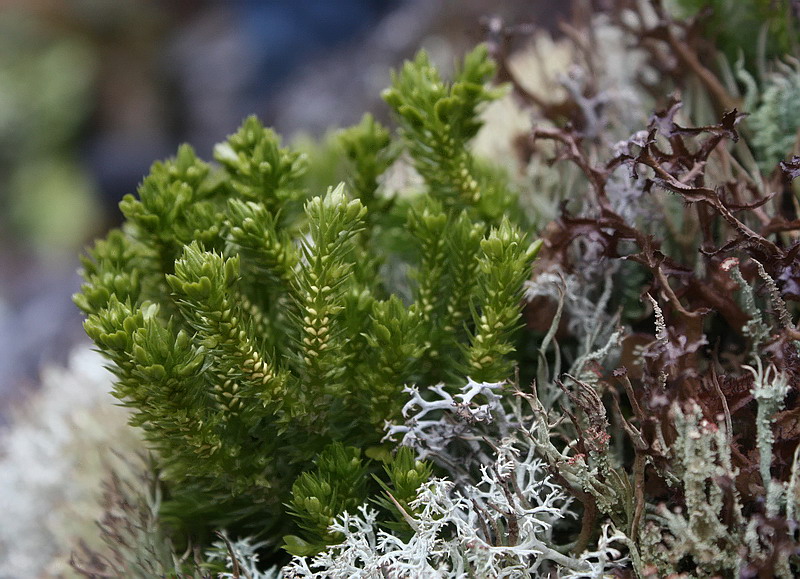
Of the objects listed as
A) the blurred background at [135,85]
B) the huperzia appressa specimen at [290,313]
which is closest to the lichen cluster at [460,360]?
the huperzia appressa specimen at [290,313]

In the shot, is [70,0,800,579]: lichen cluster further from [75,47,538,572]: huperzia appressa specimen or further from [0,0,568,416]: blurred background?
[0,0,568,416]: blurred background

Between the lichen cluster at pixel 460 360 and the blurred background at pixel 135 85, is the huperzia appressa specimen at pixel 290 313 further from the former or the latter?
the blurred background at pixel 135 85

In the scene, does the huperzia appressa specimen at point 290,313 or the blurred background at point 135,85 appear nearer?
the huperzia appressa specimen at point 290,313

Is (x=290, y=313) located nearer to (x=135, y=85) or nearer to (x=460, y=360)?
(x=460, y=360)

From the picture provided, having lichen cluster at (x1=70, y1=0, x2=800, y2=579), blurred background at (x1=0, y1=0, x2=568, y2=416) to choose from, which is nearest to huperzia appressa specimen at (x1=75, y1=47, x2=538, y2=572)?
lichen cluster at (x1=70, y1=0, x2=800, y2=579)

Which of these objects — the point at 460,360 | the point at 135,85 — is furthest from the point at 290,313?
the point at 135,85

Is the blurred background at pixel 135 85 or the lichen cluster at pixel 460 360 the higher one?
the blurred background at pixel 135 85

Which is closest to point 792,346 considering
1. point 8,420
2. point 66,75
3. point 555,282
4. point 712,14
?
point 555,282
